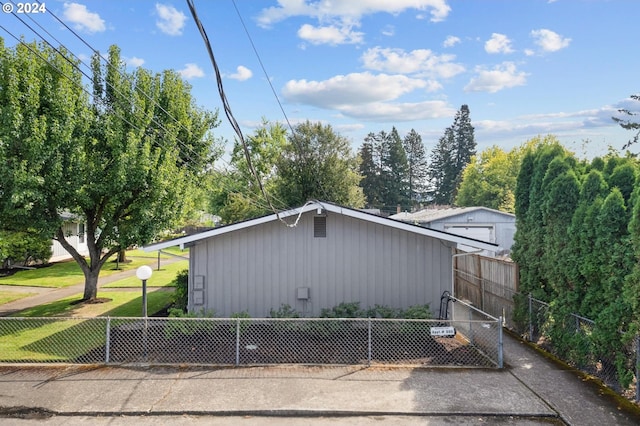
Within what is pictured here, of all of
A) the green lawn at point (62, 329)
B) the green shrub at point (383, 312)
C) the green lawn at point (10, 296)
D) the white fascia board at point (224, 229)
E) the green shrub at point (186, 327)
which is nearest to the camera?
the green lawn at point (62, 329)

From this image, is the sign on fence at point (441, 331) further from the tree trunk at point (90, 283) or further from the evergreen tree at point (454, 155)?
the evergreen tree at point (454, 155)

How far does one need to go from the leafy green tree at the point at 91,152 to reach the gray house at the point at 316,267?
3137 millimetres

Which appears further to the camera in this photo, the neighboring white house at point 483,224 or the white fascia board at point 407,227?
the neighboring white house at point 483,224

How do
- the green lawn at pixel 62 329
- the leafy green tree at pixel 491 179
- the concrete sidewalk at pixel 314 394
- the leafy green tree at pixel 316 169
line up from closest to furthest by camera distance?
the concrete sidewalk at pixel 314 394, the green lawn at pixel 62 329, the leafy green tree at pixel 316 169, the leafy green tree at pixel 491 179

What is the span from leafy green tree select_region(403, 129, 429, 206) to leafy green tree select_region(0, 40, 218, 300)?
176ft

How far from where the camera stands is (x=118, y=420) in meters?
5.76

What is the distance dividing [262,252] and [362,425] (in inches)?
211

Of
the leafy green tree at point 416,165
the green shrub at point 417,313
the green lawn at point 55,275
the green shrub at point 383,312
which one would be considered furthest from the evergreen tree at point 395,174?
the green shrub at point 417,313

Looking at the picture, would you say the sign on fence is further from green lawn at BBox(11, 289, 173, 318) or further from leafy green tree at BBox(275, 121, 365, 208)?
leafy green tree at BBox(275, 121, 365, 208)

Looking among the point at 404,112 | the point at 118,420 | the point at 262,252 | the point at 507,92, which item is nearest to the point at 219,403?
the point at 118,420

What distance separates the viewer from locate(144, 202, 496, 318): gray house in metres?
10.4

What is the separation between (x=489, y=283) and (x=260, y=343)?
7043 mm

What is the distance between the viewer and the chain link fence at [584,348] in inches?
253

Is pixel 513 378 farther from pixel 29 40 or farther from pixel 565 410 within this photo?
pixel 29 40
